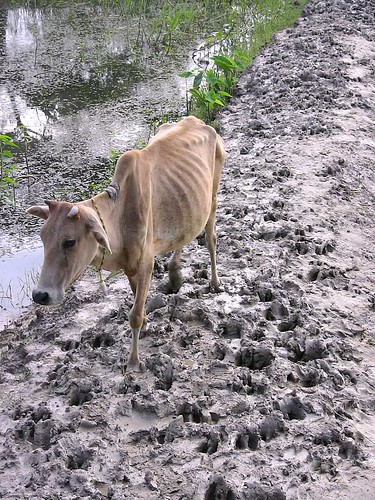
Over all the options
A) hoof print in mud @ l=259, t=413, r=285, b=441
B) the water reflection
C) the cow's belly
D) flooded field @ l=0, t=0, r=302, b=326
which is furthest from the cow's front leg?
the water reflection

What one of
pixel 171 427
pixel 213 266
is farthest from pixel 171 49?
pixel 171 427

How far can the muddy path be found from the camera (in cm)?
333

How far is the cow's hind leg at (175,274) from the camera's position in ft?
16.1

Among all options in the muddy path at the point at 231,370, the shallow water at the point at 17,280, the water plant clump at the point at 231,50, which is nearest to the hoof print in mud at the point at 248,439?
the muddy path at the point at 231,370

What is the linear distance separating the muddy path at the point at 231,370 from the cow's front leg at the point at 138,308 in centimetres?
9

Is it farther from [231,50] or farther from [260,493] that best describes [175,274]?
[231,50]

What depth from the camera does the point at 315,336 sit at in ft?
14.3

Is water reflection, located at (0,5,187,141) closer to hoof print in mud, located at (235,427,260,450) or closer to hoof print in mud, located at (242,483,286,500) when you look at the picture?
hoof print in mud, located at (235,427,260,450)

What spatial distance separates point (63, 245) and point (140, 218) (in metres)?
0.71

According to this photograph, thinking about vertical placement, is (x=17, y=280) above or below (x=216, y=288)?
below

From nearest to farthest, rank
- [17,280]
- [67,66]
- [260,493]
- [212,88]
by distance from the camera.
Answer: [260,493]
[17,280]
[212,88]
[67,66]

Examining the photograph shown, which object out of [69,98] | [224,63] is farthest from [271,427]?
[69,98]

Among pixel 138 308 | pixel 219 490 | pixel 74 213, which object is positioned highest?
pixel 74 213

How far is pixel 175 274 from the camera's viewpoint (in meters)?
4.94
